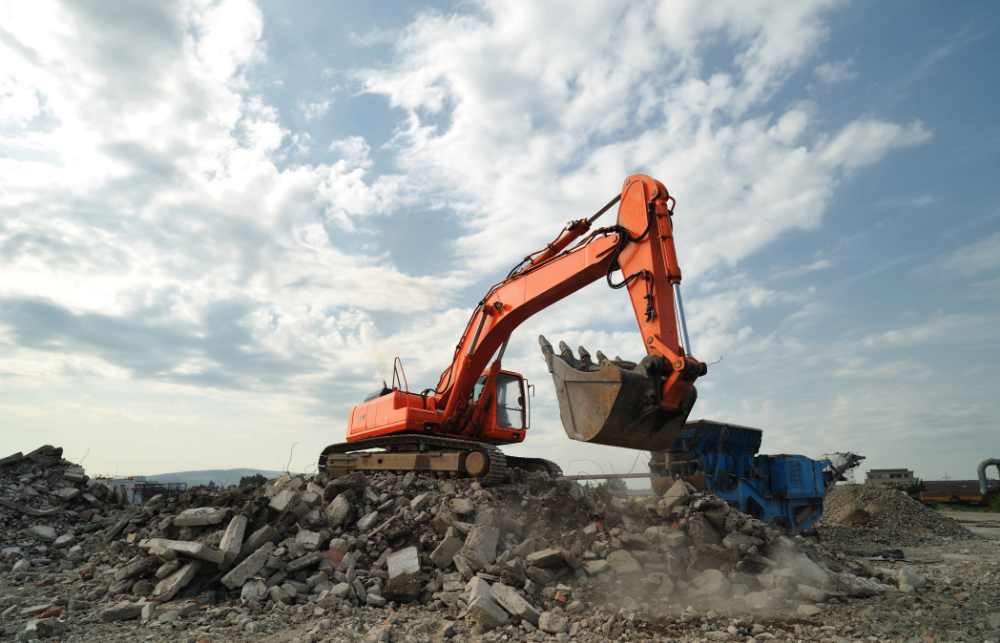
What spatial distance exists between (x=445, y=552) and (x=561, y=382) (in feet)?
8.72

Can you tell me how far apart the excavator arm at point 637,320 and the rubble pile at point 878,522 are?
1127 cm

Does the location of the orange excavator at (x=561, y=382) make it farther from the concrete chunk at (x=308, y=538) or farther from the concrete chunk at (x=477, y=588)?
the concrete chunk at (x=308, y=538)

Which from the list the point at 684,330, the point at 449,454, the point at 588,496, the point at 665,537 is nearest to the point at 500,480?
the point at 449,454

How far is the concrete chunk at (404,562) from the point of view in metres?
6.38

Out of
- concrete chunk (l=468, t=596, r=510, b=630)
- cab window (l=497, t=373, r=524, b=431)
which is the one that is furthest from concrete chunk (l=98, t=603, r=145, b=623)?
cab window (l=497, t=373, r=524, b=431)

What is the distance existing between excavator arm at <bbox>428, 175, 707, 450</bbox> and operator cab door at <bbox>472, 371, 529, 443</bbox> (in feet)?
9.80

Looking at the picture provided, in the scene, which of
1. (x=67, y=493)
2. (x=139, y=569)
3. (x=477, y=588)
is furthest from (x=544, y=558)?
(x=67, y=493)

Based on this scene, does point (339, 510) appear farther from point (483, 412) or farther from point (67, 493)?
point (67, 493)

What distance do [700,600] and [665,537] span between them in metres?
0.94

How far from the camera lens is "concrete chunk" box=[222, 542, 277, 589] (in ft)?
21.1

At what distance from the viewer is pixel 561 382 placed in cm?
588

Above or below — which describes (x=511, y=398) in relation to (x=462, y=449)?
above

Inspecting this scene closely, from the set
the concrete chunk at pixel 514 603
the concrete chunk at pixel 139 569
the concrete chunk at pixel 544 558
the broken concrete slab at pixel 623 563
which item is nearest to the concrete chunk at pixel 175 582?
the concrete chunk at pixel 139 569

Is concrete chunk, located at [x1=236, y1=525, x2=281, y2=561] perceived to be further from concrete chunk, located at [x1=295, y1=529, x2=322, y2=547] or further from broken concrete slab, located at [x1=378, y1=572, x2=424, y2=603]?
broken concrete slab, located at [x1=378, y1=572, x2=424, y2=603]
